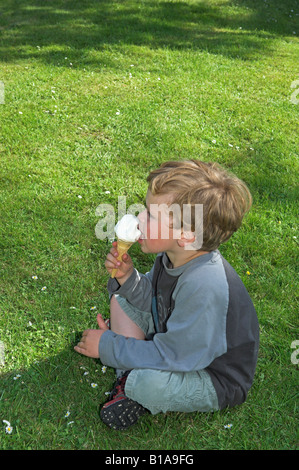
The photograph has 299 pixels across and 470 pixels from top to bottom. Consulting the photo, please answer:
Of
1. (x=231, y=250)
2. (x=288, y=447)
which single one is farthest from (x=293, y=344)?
(x=231, y=250)

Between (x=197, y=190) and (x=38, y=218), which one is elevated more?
(x=197, y=190)

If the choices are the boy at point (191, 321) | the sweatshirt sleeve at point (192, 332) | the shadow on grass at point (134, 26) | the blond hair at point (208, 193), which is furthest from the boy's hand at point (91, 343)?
the shadow on grass at point (134, 26)

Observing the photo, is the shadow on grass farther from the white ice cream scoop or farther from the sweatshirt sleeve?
the sweatshirt sleeve

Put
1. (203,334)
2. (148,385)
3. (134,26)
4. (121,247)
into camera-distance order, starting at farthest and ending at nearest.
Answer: (134,26) → (121,247) → (148,385) → (203,334)

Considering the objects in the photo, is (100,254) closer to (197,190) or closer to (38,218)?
(38,218)

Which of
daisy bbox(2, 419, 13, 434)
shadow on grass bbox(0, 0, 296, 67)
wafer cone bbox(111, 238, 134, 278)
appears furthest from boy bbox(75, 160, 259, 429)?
shadow on grass bbox(0, 0, 296, 67)

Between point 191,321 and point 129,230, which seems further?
point 129,230

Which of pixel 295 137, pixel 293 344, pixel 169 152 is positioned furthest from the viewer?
pixel 295 137

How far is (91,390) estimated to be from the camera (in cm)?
233

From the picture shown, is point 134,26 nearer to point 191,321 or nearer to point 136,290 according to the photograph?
point 136,290

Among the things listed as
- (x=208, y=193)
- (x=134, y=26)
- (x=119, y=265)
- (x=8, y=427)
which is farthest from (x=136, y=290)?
(x=134, y=26)

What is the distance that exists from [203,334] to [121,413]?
0.54m

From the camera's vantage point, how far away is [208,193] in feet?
6.41
